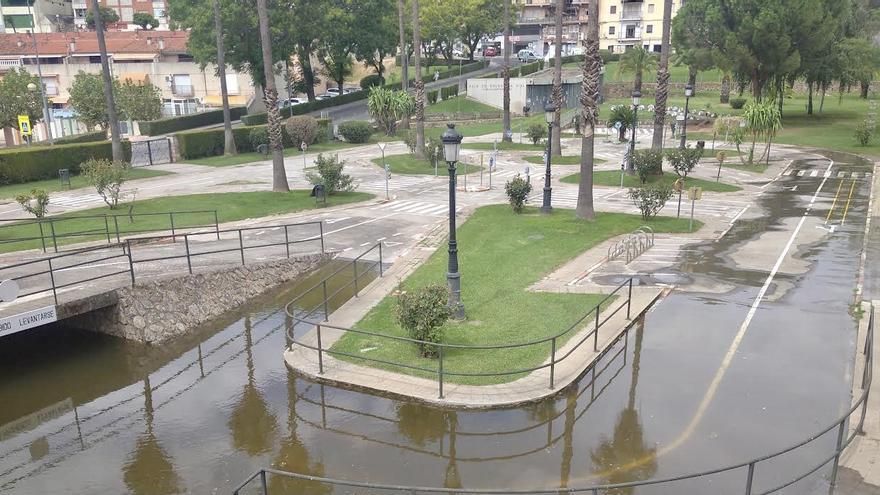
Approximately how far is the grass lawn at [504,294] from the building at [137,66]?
5753 centimetres

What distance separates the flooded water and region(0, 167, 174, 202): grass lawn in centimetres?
2110

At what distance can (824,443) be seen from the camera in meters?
10.4

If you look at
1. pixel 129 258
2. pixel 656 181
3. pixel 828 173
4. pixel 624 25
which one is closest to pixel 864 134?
pixel 828 173

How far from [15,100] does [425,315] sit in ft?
166

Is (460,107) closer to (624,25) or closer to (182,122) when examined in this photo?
(182,122)

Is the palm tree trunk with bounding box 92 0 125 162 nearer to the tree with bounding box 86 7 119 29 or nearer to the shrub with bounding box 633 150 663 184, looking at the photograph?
the shrub with bounding box 633 150 663 184

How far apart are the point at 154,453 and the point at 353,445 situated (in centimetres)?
331

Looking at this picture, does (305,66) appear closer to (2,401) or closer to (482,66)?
(482,66)

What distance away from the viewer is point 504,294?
1742cm

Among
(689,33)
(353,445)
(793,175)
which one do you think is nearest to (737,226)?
(793,175)

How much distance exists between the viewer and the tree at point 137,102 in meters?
55.7

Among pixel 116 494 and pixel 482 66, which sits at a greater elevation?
pixel 482 66

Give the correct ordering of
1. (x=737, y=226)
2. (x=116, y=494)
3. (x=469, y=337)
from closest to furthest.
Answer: (x=116, y=494)
(x=469, y=337)
(x=737, y=226)

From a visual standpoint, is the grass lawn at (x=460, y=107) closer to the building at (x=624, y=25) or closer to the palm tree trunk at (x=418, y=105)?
→ the palm tree trunk at (x=418, y=105)
